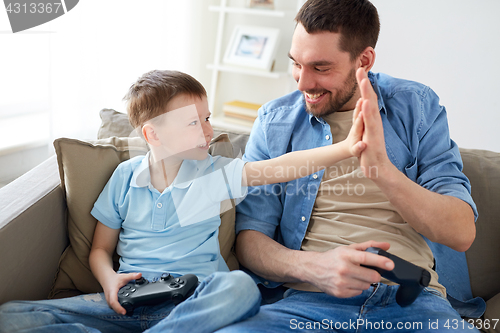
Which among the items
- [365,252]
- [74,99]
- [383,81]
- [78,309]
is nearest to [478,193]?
[383,81]

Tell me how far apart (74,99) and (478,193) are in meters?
1.77

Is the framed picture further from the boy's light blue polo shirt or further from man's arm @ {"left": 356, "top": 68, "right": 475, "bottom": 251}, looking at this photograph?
man's arm @ {"left": 356, "top": 68, "right": 475, "bottom": 251}

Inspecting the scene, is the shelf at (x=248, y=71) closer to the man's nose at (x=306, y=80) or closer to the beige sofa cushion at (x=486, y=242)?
the man's nose at (x=306, y=80)

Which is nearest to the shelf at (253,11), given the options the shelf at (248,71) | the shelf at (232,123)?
the shelf at (248,71)

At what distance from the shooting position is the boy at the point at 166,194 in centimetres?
102

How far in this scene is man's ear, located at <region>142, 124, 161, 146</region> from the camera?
1.14 m

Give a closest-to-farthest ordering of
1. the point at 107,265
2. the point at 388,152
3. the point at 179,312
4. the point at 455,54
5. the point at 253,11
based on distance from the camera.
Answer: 1. the point at 179,312
2. the point at 107,265
3. the point at 388,152
4. the point at 455,54
5. the point at 253,11

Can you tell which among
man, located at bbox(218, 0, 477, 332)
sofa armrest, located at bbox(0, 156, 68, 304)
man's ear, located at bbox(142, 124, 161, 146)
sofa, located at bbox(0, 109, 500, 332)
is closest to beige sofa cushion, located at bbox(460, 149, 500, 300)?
sofa, located at bbox(0, 109, 500, 332)

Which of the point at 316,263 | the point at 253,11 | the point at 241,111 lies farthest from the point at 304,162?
the point at 253,11

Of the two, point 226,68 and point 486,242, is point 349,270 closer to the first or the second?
point 486,242

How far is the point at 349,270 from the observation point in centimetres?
97

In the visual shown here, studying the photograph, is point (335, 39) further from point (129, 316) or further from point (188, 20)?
point (188, 20)

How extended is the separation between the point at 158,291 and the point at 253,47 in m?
2.06

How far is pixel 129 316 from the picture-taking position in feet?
3.33
